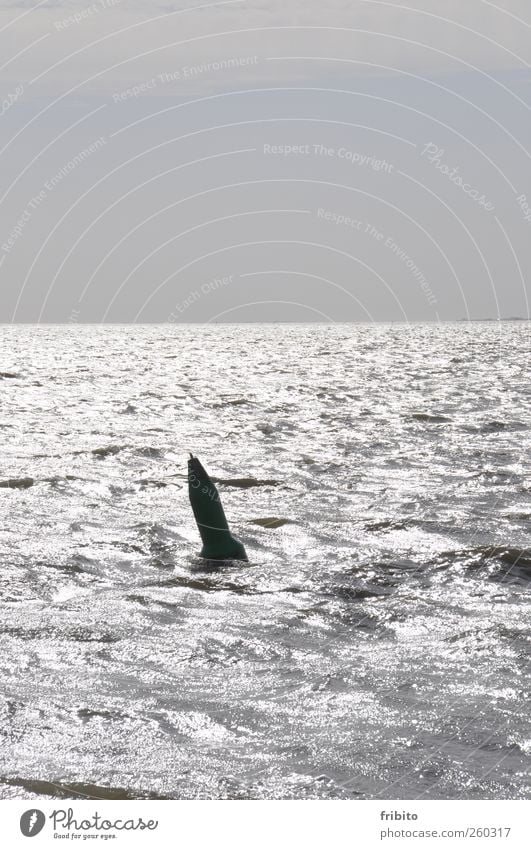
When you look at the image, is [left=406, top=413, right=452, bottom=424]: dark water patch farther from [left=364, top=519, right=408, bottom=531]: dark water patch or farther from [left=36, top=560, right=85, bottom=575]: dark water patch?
[left=36, top=560, right=85, bottom=575]: dark water patch

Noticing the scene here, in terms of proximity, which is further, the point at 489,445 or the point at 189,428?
the point at 189,428

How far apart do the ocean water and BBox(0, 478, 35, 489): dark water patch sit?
0.08m

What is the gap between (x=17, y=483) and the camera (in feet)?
53.9

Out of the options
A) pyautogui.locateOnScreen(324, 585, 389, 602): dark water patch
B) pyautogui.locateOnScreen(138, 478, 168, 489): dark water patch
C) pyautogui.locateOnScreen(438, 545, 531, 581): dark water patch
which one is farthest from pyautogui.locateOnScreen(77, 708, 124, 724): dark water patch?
pyautogui.locateOnScreen(138, 478, 168, 489): dark water patch

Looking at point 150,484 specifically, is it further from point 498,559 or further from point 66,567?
point 498,559

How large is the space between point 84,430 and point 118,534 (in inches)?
422

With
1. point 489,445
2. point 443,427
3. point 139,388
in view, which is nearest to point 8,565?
point 489,445

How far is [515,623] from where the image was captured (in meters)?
9.43

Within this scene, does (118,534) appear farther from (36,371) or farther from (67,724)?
(36,371)

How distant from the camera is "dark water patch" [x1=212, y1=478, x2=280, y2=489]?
1656 cm

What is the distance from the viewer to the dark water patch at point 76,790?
6.05m

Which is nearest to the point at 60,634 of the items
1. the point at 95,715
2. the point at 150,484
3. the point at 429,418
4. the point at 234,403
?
the point at 95,715

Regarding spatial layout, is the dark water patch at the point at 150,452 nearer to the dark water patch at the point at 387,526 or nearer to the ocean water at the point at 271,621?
the ocean water at the point at 271,621
